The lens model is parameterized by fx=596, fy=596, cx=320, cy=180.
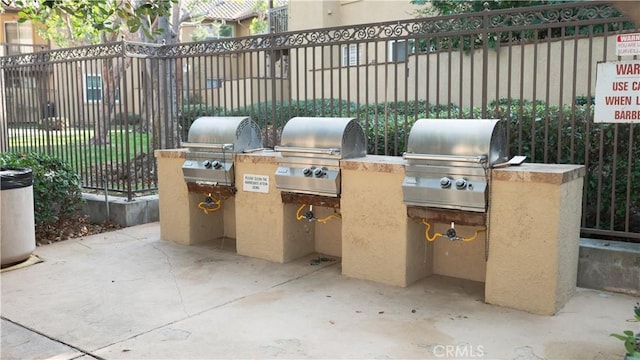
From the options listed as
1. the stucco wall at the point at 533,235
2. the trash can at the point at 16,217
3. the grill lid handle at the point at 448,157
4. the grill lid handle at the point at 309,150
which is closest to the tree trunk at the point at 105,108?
the trash can at the point at 16,217

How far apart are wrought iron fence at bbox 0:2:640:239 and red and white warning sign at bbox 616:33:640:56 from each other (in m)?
0.13

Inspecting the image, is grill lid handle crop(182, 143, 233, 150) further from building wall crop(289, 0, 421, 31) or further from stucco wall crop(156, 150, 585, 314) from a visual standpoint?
building wall crop(289, 0, 421, 31)

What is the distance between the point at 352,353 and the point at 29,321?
278 cm

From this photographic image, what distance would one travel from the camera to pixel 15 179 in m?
6.65

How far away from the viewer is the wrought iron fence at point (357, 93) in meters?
5.66

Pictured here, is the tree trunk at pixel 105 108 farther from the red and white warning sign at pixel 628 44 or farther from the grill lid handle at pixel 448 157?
the red and white warning sign at pixel 628 44

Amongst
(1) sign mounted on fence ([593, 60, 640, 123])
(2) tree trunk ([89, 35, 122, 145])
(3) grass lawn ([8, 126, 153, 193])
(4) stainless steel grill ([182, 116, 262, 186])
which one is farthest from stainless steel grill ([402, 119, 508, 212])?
(2) tree trunk ([89, 35, 122, 145])

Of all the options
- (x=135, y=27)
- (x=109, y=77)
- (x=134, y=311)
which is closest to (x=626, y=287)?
(x=134, y=311)

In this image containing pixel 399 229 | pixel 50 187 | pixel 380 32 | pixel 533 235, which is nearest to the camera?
pixel 533 235

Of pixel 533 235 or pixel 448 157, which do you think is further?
pixel 448 157

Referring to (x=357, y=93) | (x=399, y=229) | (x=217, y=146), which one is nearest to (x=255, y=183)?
(x=217, y=146)

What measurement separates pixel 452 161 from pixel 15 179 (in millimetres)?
4807

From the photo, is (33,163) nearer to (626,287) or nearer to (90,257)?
(90,257)

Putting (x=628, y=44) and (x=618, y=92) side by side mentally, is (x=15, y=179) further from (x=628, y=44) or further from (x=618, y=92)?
(x=628, y=44)
